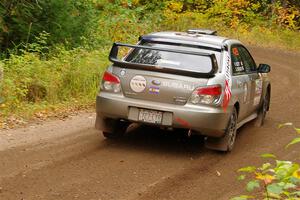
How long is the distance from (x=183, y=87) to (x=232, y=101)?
0.93m

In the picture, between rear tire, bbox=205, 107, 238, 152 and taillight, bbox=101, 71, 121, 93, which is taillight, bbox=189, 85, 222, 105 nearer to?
rear tire, bbox=205, 107, 238, 152

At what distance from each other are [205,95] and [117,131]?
184cm

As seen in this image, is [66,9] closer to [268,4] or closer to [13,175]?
[13,175]

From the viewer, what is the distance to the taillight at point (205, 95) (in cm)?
792

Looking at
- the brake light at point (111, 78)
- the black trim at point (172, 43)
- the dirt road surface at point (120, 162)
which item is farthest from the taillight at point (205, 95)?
the brake light at point (111, 78)

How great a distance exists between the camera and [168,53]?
859cm

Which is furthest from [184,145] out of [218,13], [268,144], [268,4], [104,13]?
[268,4]

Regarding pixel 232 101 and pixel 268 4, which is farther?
→ pixel 268 4

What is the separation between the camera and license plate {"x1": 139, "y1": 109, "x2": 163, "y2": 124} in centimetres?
798

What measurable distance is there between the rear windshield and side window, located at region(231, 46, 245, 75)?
1.88ft

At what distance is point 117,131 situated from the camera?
9102 mm

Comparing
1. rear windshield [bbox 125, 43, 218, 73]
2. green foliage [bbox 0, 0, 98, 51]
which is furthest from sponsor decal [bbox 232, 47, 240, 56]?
green foliage [bbox 0, 0, 98, 51]

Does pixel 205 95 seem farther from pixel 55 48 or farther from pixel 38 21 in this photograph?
pixel 38 21

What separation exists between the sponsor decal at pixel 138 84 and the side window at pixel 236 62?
1.64 m
